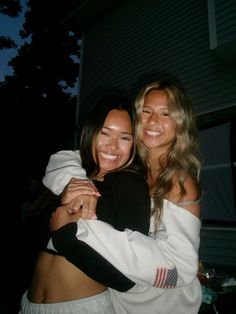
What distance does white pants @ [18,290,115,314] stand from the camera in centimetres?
157

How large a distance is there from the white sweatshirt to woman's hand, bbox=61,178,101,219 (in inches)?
2.6

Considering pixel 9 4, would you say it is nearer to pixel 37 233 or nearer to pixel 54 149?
pixel 54 149

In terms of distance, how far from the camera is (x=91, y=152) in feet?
7.86

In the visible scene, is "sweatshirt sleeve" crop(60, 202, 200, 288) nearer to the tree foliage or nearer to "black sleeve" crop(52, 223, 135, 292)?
"black sleeve" crop(52, 223, 135, 292)

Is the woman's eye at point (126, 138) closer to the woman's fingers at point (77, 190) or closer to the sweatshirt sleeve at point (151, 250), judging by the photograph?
the woman's fingers at point (77, 190)

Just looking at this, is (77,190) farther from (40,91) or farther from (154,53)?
(40,91)

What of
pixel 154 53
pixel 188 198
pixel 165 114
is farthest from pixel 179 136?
pixel 154 53

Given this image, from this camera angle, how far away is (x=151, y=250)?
4.91 ft

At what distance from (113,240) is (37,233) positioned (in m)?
0.69

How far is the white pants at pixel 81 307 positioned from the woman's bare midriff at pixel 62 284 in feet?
0.09

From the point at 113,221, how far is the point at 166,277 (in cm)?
42

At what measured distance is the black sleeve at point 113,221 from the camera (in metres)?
1.45

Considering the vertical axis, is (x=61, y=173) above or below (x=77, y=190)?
above

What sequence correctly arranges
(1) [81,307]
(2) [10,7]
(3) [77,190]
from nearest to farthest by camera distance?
Result: (1) [81,307] → (3) [77,190] → (2) [10,7]
